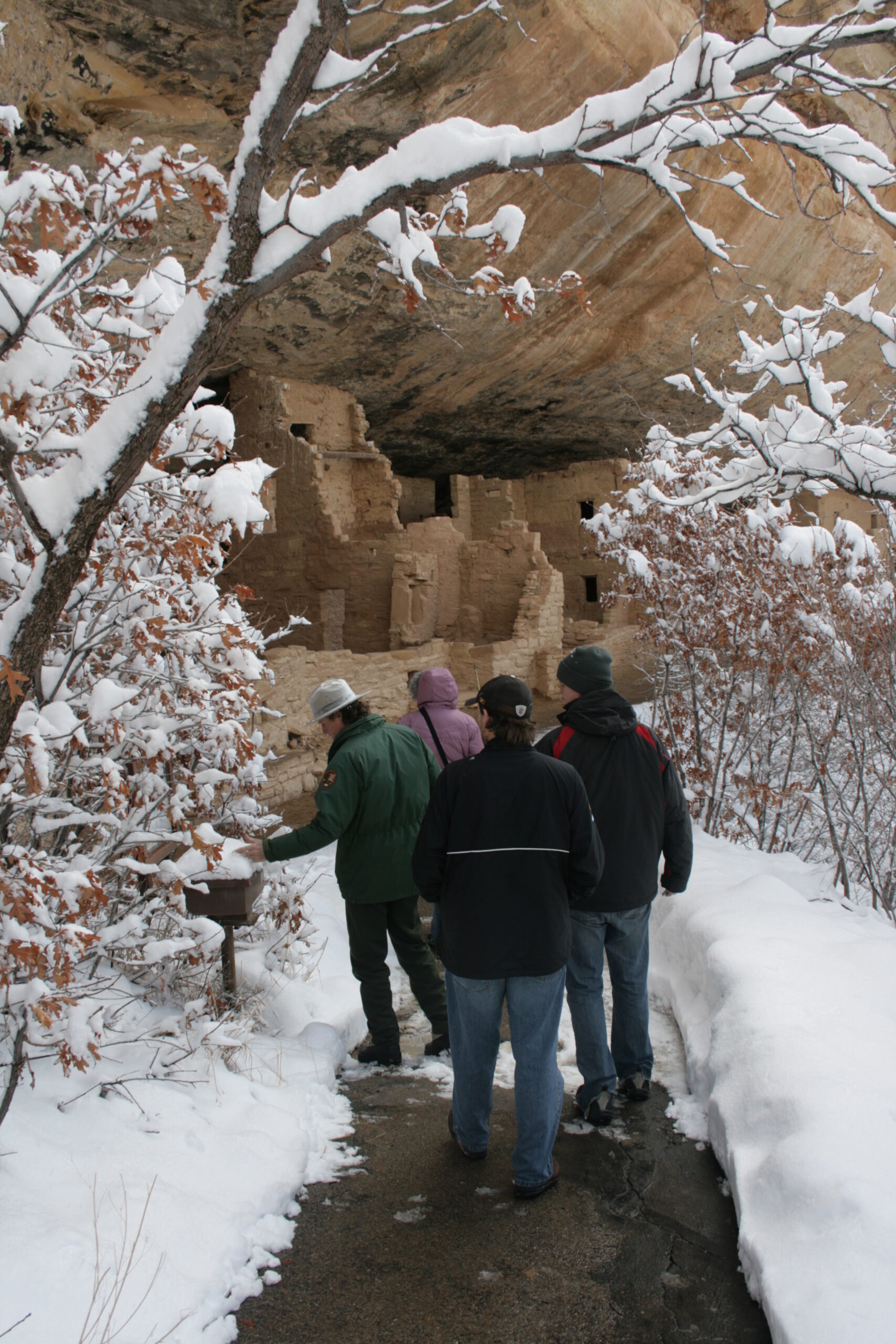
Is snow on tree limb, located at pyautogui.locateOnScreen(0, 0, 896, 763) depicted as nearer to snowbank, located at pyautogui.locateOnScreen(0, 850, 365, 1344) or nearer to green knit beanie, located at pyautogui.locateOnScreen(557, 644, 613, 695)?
snowbank, located at pyautogui.locateOnScreen(0, 850, 365, 1344)

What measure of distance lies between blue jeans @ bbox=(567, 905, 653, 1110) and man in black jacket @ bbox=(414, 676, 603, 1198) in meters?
0.36

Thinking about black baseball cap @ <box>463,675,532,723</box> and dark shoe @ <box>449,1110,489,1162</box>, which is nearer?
black baseball cap @ <box>463,675,532,723</box>

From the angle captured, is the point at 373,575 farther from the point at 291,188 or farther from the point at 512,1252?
the point at 512,1252

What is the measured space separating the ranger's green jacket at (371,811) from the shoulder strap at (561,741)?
1.86ft

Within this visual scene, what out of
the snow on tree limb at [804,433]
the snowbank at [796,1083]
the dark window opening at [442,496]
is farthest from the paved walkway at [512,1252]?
the dark window opening at [442,496]

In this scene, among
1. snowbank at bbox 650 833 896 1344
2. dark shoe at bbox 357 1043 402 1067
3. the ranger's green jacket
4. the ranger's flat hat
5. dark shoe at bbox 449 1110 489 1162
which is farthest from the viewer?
dark shoe at bbox 357 1043 402 1067

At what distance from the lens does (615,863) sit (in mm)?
3084

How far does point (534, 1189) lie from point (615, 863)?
996mm

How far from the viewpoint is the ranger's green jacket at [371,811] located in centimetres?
331

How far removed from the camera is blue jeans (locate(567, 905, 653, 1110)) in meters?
3.08

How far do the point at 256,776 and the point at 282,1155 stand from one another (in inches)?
65.2

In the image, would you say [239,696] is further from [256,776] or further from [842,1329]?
[842,1329]

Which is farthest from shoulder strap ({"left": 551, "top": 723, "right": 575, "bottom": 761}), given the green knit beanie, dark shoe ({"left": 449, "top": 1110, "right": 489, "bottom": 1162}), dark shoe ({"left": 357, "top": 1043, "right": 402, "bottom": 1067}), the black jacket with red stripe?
dark shoe ({"left": 357, "top": 1043, "right": 402, "bottom": 1067})

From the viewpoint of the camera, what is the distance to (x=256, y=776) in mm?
4062
